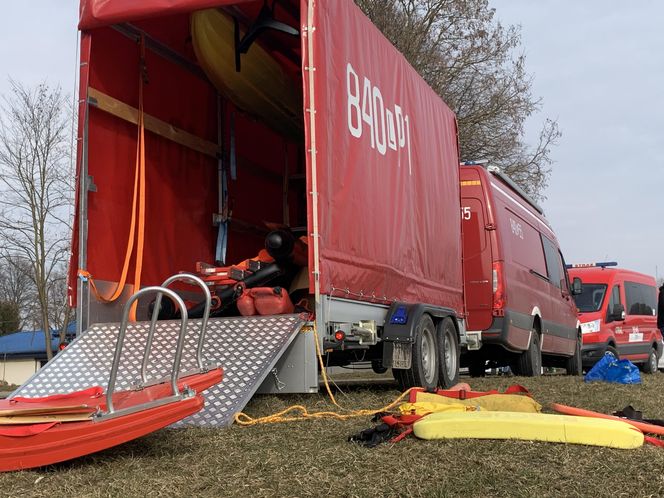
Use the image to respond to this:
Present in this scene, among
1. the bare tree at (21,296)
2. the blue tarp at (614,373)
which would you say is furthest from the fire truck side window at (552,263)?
the bare tree at (21,296)

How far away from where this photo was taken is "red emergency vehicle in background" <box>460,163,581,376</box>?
9773mm

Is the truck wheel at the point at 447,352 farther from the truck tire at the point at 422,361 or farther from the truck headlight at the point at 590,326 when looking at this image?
the truck headlight at the point at 590,326

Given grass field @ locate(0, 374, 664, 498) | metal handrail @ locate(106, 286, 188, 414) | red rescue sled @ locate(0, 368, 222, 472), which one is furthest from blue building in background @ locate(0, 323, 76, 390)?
metal handrail @ locate(106, 286, 188, 414)

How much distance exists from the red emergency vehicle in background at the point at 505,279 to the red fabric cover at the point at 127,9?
5.31 meters

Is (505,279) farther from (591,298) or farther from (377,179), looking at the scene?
(591,298)

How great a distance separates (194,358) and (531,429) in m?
2.67

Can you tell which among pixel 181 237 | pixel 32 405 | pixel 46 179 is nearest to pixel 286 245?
pixel 181 237

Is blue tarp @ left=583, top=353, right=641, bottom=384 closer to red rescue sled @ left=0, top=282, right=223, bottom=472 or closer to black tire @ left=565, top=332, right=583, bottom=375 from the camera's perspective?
black tire @ left=565, top=332, right=583, bottom=375

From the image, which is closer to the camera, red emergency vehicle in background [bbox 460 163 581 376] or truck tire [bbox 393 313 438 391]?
truck tire [bbox 393 313 438 391]

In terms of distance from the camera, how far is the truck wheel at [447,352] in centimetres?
737

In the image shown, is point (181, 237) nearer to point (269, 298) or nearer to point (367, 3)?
point (269, 298)

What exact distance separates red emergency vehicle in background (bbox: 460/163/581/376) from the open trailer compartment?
3.05 feet

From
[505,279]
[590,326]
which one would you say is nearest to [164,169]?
[505,279]

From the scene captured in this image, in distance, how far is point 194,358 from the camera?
5535mm
